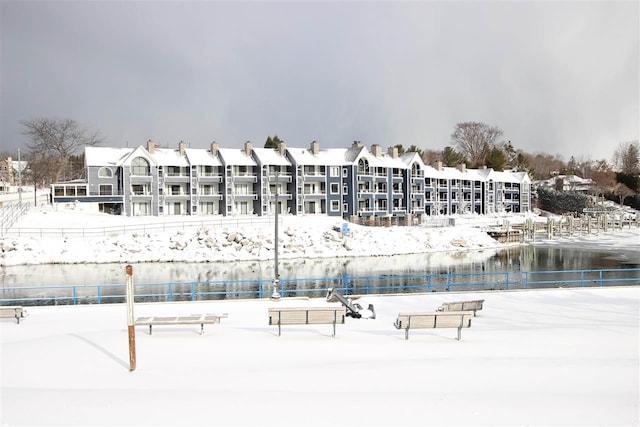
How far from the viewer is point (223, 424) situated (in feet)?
24.8

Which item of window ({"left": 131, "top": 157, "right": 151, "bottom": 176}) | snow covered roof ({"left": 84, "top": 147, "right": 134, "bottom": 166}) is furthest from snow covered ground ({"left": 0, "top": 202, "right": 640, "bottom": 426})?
snow covered roof ({"left": 84, "top": 147, "right": 134, "bottom": 166})

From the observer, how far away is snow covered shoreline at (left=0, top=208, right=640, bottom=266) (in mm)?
44469

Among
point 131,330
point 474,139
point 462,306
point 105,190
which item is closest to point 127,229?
point 105,190

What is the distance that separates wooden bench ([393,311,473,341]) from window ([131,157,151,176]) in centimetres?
5596

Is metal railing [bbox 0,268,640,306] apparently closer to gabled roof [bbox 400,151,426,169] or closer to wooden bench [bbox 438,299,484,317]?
wooden bench [bbox 438,299,484,317]

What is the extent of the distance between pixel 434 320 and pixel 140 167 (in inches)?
2231

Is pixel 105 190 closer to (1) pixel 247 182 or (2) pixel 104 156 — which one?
(2) pixel 104 156

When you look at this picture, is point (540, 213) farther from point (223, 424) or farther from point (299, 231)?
point (223, 424)

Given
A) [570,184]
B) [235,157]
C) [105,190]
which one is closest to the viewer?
[105,190]

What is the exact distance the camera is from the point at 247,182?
67.3 meters

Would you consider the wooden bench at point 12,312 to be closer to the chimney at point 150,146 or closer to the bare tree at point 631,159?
the chimney at point 150,146

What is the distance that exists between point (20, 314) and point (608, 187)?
136 m

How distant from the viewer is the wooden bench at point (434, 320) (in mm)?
12727

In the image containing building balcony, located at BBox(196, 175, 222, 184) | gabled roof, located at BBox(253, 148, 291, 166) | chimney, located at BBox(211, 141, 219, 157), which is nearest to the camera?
building balcony, located at BBox(196, 175, 222, 184)
